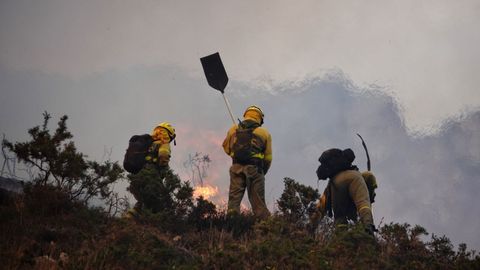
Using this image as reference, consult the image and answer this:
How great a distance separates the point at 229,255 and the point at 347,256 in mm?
1477

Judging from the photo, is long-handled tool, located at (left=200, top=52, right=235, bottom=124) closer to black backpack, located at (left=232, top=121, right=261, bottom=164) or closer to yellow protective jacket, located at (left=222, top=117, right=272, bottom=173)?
yellow protective jacket, located at (left=222, top=117, right=272, bottom=173)

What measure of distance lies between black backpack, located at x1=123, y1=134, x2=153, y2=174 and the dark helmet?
351cm

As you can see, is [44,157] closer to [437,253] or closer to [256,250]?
[256,250]

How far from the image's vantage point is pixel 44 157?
8.55 m

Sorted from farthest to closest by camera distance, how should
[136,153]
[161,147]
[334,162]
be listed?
[161,147], [136,153], [334,162]

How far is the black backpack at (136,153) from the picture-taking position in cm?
884

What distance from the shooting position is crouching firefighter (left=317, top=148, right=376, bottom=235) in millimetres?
7402

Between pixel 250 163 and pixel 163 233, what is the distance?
269cm

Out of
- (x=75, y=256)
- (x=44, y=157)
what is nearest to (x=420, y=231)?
(x=75, y=256)

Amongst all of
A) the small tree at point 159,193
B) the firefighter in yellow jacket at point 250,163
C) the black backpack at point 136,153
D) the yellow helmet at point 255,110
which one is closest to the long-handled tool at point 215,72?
the yellow helmet at point 255,110

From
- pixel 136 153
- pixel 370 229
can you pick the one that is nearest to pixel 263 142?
pixel 136 153

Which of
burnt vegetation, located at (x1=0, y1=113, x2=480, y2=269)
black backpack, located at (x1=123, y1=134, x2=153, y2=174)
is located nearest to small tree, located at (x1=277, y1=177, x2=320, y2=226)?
burnt vegetation, located at (x1=0, y1=113, x2=480, y2=269)

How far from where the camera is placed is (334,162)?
781 cm

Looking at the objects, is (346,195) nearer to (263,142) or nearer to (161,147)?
(263,142)
